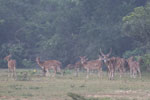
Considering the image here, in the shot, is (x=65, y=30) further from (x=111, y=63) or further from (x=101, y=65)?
(x=111, y=63)

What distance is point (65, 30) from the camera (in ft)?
124

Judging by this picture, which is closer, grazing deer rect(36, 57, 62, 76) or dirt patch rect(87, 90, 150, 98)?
dirt patch rect(87, 90, 150, 98)

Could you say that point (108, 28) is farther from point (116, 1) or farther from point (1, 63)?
point (1, 63)

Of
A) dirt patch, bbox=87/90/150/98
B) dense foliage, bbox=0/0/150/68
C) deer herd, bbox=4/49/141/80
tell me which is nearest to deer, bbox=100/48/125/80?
deer herd, bbox=4/49/141/80

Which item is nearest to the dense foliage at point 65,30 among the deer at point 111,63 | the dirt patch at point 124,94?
the deer at point 111,63

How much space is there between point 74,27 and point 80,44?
6.98ft

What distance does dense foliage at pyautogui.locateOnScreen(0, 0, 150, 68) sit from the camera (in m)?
35.1

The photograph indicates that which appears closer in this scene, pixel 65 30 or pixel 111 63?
pixel 111 63

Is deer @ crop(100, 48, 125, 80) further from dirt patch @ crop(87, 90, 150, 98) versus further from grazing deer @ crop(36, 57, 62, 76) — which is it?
dirt patch @ crop(87, 90, 150, 98)

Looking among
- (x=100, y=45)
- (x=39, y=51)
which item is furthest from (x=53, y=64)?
(x=39, y=51)

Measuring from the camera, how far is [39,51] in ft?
125

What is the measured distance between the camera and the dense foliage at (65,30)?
3512cm

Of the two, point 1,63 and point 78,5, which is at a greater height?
point 78,5

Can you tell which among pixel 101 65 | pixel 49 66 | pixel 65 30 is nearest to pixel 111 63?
pixel 101 65
